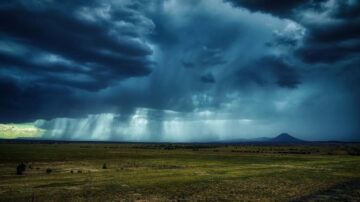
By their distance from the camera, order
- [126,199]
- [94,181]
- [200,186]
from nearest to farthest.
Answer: [126,199] < [200,186] < [94,181]

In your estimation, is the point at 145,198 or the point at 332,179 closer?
the point at 145,198

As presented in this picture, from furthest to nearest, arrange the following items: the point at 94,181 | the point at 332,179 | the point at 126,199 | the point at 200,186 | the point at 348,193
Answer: the point at 332,179 → the point at 94,181 → the point at 200,186 → the point at 348,193 → the point at 126,199

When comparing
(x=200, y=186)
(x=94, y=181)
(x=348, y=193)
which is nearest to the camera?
(x=348, y=193)

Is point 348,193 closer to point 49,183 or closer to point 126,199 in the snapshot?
point 126,199

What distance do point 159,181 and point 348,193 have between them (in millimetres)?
23472

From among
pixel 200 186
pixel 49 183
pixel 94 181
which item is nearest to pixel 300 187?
pixel 200 186

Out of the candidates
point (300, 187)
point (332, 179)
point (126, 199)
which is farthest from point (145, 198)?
point (332, 179)

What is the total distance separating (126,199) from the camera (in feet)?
113

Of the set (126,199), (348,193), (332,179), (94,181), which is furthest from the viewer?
(332,179)

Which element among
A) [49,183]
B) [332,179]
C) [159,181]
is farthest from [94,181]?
[332,179]

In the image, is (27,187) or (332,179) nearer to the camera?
(27,187)

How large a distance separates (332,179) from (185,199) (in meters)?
28.7

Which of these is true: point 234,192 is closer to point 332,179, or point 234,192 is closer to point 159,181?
point 159,181

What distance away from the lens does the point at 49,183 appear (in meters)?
45.4
